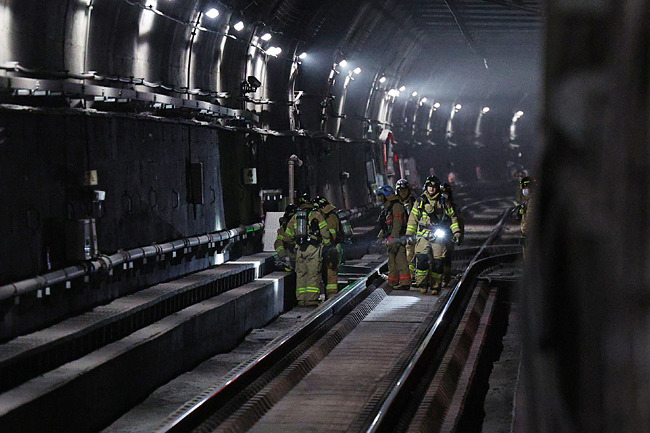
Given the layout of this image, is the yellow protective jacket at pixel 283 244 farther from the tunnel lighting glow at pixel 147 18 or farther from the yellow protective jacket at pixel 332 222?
the tunnel lighting glow at pixel 147 18

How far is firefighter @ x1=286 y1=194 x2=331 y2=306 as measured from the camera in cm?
1644

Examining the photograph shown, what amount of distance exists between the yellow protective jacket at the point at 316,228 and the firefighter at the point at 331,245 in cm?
7

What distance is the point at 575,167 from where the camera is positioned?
116 centimetres

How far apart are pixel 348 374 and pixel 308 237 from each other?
516cm

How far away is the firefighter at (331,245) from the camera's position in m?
16.5

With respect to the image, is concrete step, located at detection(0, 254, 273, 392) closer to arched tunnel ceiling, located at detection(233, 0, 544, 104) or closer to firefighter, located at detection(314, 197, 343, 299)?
firefighter, located at detection(314, 197, 343, 299)

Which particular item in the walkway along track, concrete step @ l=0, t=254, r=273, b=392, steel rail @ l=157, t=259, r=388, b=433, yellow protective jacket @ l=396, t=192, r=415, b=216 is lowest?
the walkway along track

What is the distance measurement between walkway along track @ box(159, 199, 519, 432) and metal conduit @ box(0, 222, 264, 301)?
247cm

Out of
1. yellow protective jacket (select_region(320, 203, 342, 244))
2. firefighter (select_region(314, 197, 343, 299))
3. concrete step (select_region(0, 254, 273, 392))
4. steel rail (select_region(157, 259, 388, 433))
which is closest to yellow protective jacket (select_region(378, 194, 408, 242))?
firefighter (select_region(314, 197, 343, 299))

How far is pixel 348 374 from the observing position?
11758 mm

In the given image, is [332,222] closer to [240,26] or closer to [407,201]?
[407,201]

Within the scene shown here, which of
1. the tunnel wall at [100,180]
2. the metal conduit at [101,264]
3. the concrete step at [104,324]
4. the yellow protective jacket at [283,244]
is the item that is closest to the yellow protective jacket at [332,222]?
the yellow protective jacket at [283,244]

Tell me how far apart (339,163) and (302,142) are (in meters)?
5.68

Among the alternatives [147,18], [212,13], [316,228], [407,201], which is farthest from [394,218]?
[147,18]
